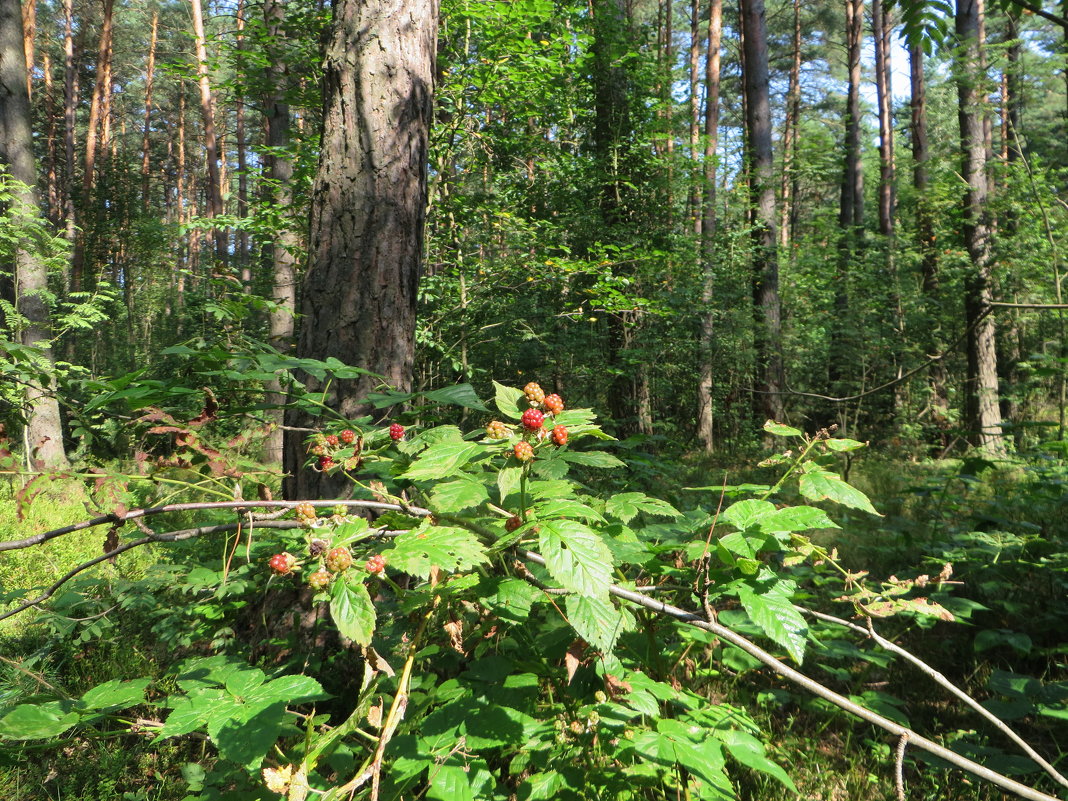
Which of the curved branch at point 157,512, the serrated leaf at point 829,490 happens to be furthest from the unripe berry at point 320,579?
the serrated leaf at point 829,490

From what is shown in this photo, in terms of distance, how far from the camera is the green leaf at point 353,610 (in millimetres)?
865

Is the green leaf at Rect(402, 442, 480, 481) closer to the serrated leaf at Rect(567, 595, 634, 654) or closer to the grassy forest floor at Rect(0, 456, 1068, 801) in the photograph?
the serrated leaf at Rect(567, 595, 634, 654)

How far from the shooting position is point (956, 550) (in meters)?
2.77

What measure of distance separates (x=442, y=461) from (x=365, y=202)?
5.83 feet

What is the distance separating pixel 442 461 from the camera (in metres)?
0.97

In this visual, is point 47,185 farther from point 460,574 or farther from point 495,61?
point 460,574

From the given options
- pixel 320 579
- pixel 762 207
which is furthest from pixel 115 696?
pixel 762 207

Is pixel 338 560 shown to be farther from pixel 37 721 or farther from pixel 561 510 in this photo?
pixel 37 721

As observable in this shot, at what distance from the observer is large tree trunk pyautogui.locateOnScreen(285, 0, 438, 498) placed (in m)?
2.35

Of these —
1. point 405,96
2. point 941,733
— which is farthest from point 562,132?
point 941,733

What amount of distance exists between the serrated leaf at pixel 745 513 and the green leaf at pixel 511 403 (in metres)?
0.48

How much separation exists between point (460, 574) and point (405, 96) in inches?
83.0

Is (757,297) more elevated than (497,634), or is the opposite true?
(757,297)

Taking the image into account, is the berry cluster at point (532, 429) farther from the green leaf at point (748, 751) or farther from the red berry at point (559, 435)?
the green leaf at point (748, 751)
